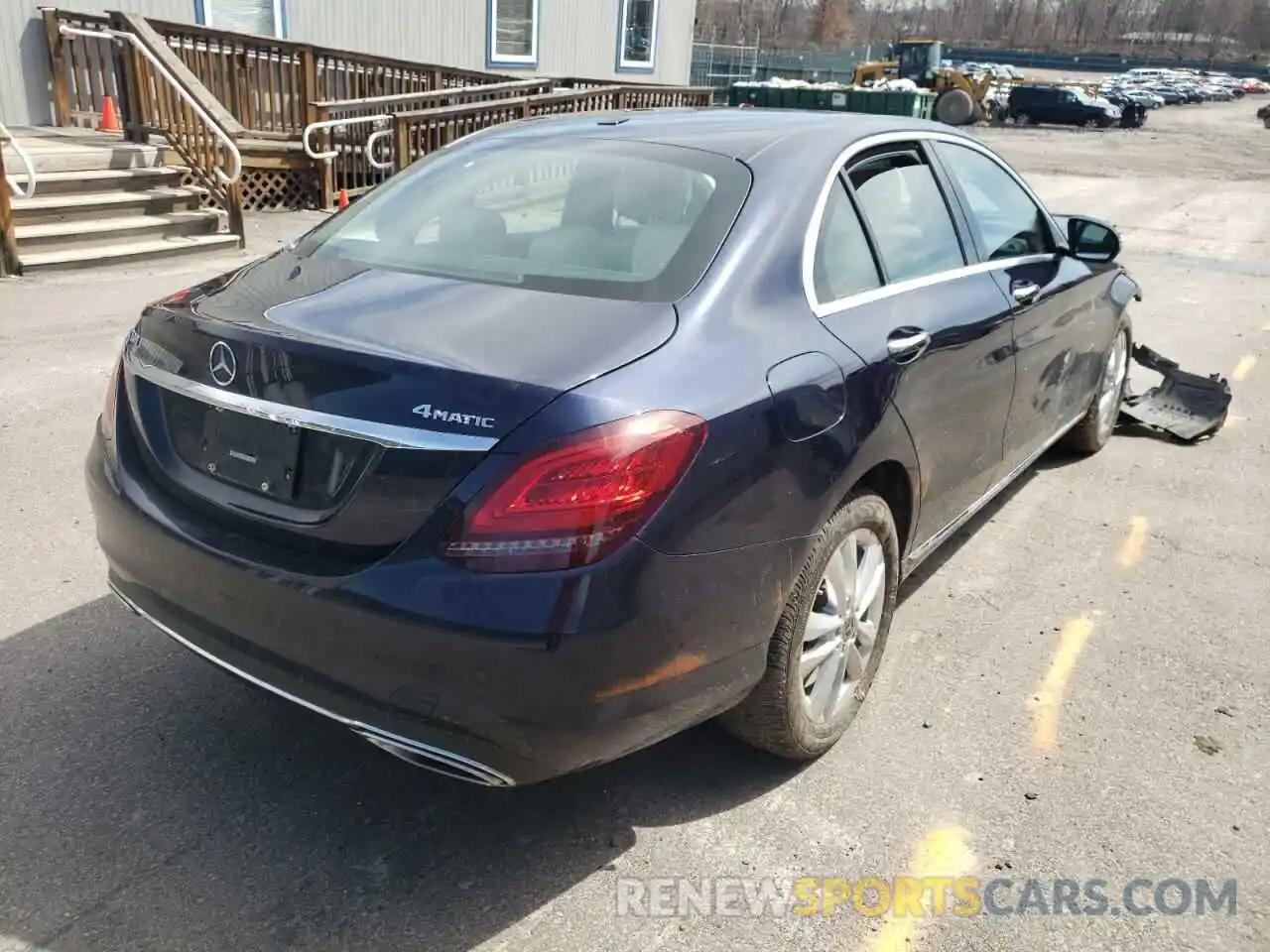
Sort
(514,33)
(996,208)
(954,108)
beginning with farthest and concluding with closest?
(954,108), (514,33), (996,208)

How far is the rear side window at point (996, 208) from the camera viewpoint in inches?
158

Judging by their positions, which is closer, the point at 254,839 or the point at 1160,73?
the point at 254,839

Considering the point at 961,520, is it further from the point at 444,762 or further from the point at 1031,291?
the point at 444,762

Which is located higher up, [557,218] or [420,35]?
[420,35]

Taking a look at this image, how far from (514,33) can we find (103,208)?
373 inches

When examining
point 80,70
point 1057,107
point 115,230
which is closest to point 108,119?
point 80,70

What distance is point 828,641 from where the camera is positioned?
2.97 m

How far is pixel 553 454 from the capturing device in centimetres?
219

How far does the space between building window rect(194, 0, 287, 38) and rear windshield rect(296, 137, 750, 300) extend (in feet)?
37.1

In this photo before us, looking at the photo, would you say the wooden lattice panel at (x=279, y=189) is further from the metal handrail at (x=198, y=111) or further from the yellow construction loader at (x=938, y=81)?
the yellow construction loader at (x=938, y=81)

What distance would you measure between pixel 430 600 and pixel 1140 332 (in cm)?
857

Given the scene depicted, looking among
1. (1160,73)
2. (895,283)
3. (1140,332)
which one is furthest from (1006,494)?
(1160,73)

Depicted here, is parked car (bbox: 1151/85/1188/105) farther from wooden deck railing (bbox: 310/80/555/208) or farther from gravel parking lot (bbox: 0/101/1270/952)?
gravel parking lot (bbox: 0/101/1270/952)

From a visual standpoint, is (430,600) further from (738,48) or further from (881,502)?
(738,48)
